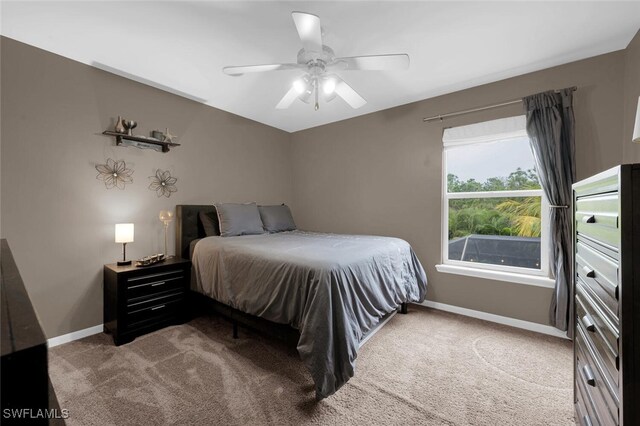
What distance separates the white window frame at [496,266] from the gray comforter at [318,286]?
0.57 m

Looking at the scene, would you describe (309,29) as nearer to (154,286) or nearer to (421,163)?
(421,163)

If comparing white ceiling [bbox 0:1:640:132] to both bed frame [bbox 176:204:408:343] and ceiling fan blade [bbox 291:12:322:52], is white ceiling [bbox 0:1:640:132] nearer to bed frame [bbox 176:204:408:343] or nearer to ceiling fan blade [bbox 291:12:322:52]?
ceiling fan blade [bbox 291:12:322:52]

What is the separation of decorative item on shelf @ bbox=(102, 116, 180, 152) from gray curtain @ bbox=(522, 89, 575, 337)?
3807mm

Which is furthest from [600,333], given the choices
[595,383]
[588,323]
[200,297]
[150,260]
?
[150,260]

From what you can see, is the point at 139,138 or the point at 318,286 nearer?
the point at 318,286

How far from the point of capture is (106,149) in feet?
8.64

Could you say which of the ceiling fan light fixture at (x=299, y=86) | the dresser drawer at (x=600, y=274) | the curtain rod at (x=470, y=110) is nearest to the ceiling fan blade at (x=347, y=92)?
the ceiling fan light fixture at (x=299, y=86)

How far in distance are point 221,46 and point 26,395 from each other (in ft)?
8.38

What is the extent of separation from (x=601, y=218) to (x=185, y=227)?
3424mm

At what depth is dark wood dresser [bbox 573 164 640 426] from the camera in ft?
2.63

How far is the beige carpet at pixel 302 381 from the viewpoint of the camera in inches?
61.1

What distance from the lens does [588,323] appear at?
115cm

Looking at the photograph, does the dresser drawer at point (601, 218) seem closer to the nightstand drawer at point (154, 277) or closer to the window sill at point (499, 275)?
the window sill at point (499, 275)

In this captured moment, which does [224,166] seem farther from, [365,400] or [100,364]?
[365,400]
